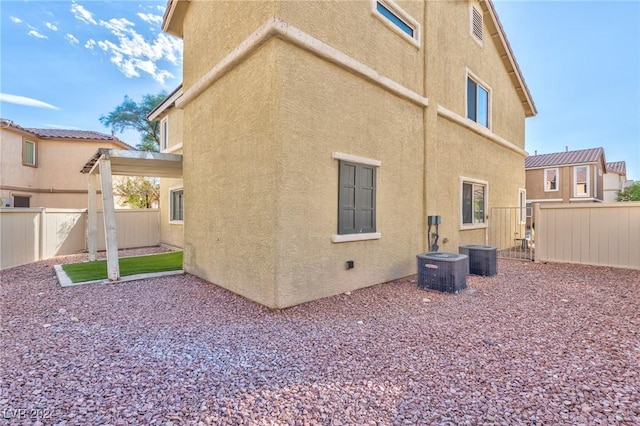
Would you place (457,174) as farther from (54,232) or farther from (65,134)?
(65,134)

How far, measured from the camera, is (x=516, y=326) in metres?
4.36

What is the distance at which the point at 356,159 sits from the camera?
6.04 metres

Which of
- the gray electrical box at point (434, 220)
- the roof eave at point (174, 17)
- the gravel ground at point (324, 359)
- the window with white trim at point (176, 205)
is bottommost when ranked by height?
the gravel ground at point (324, 359)

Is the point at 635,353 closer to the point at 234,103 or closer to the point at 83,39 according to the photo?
the point at 234,103

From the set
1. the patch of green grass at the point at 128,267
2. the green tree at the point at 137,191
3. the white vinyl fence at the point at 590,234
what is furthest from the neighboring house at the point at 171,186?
the white vinyl fence at the point at 590,234

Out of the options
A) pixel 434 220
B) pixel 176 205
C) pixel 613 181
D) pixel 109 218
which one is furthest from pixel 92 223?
pixel 613 181

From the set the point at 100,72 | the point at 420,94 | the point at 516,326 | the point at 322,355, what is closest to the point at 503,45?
the point at 420,94

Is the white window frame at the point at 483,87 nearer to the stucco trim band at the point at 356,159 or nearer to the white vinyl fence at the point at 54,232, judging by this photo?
the stucco trim band at the point at 356,159

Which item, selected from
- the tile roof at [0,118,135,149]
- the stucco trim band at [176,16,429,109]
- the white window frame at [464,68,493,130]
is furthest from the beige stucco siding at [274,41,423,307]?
the tile roof at [0,118,135,149]

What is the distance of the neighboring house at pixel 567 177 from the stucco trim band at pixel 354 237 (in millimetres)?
21562

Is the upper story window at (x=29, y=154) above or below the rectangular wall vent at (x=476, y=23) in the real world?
below

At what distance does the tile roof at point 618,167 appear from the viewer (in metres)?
30.0

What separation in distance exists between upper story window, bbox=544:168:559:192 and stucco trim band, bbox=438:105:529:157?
1381 cm

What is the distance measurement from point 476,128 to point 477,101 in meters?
1.38
